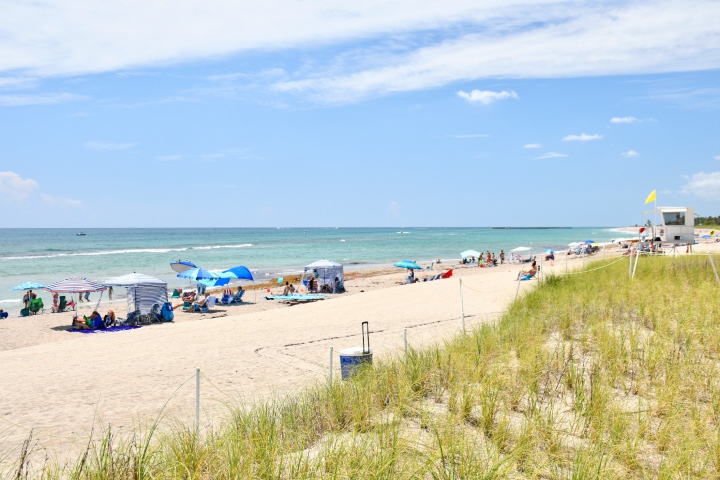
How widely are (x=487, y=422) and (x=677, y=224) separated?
1837 cm

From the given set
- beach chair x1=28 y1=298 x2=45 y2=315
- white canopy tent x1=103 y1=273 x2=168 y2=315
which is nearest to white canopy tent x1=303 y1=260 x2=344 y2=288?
white canopy tent x1=103 y1=273 x2=168 y2=315

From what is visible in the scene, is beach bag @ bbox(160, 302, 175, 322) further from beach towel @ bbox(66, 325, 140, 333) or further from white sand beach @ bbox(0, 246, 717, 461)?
beach towel @ bbox(66, 325, 140, 333)

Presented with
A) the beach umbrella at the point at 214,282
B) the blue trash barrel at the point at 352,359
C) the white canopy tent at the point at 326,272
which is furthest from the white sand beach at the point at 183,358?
the white canopy tent at the point at 326,272

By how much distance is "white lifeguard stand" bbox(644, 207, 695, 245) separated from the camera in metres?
18.9

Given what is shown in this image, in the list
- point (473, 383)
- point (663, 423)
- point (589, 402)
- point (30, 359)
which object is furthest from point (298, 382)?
point (30, 359)

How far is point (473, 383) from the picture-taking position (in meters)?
4.63

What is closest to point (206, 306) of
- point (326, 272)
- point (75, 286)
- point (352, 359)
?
point (75, 286)

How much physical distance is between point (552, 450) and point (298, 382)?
15.2 ft

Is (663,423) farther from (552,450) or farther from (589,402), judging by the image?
(552,450)

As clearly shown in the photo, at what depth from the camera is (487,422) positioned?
4.02 m

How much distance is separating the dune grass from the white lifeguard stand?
14.1m

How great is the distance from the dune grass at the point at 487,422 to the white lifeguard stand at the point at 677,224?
14.1m

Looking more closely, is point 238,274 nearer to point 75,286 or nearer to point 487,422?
point 75,286

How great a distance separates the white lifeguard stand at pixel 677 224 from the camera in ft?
62.0
